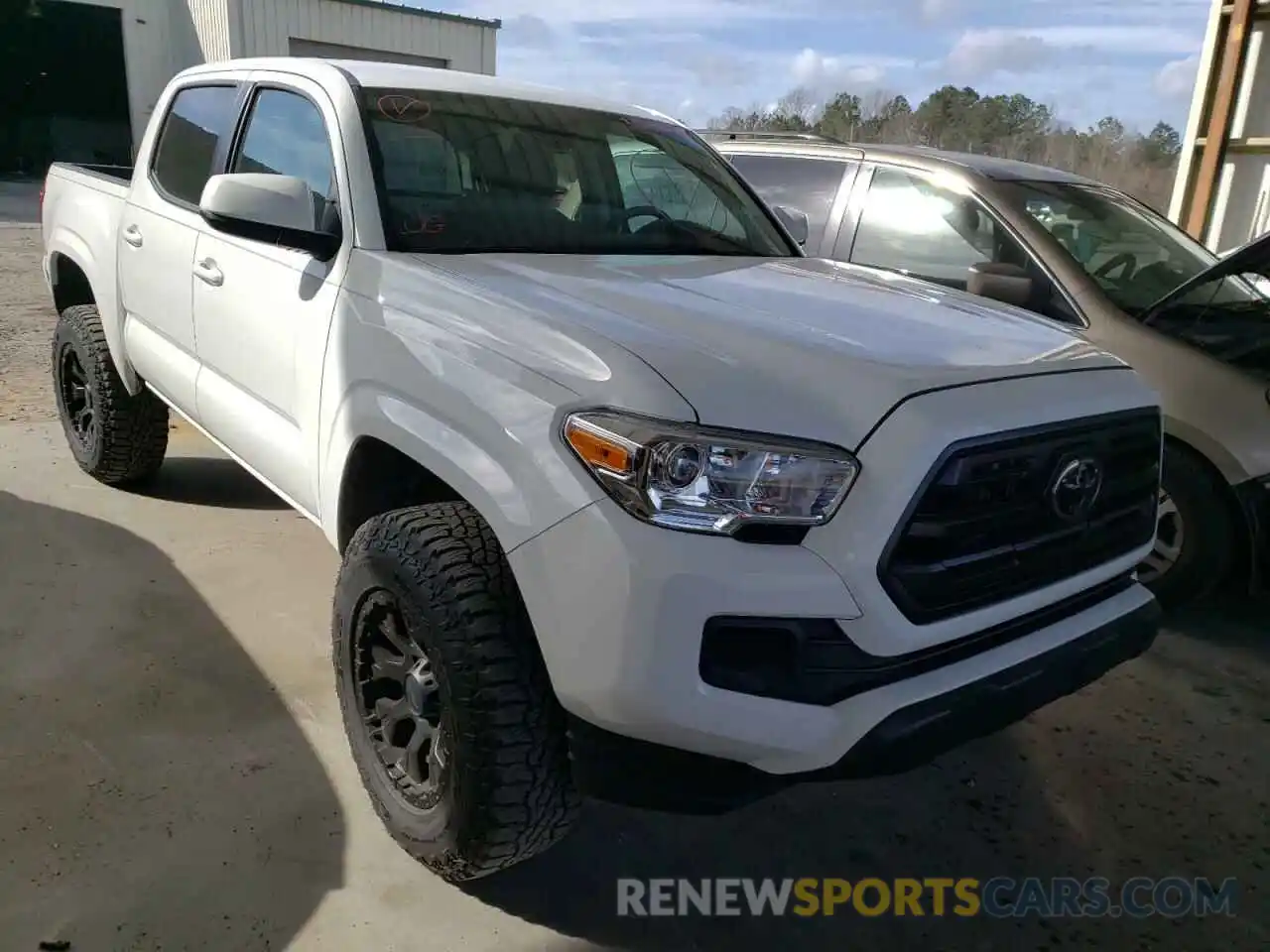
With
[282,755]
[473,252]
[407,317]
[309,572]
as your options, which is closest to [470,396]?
[407,317]

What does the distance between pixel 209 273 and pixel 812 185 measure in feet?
9.32

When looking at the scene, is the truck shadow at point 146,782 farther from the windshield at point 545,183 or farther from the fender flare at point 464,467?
the windshield at point 545,183

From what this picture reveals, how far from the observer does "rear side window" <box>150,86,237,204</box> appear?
3451 mm

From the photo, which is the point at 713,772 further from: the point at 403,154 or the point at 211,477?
the point at 211,477

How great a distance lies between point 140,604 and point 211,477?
1.46 m

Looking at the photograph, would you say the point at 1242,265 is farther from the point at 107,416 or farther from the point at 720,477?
the point at 107,416

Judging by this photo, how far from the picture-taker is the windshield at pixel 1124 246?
3752mm

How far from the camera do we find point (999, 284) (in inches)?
143

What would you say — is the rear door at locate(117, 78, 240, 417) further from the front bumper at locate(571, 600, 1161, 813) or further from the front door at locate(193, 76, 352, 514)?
the front bumper at locate(571, 600, 1161, 813)

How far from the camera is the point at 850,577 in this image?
1.73 metres

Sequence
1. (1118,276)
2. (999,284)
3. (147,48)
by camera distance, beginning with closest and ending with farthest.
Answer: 1. (999,284)
2. (1118,276)
3. (147,48)

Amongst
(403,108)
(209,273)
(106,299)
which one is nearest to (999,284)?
(403,108)

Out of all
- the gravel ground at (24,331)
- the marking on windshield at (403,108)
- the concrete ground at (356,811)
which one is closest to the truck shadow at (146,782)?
the concrete ground at (356,811)

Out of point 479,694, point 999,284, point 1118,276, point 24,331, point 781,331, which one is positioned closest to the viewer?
point 479,694
